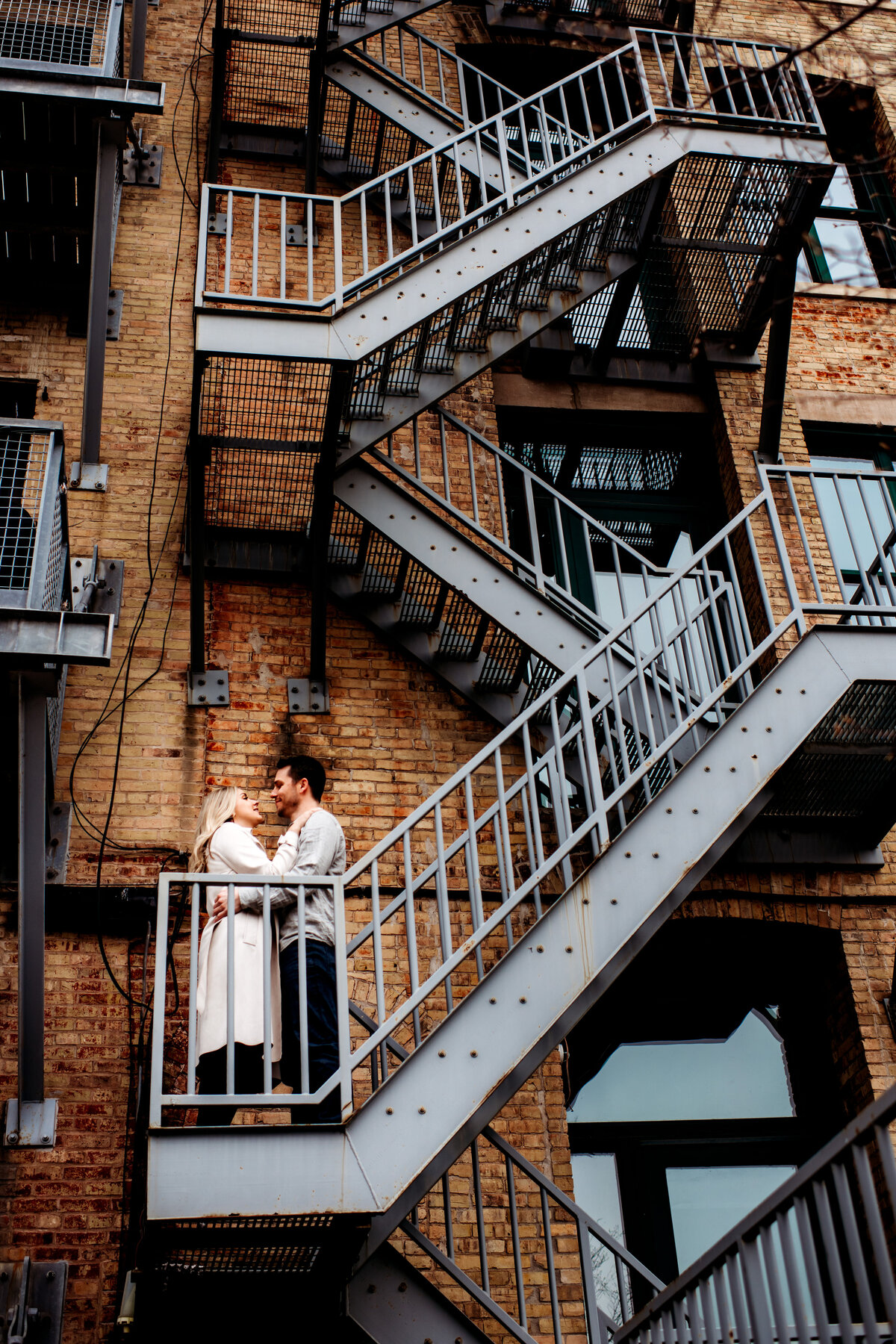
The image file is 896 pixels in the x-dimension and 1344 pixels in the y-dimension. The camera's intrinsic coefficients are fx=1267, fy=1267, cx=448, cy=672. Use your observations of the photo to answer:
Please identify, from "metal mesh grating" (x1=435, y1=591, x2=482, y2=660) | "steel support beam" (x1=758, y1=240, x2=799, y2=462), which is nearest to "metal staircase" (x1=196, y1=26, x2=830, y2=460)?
"steel support beam" (x1=758, y1=240, x2=799, y2=462)

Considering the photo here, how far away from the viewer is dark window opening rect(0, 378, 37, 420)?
28.8ft

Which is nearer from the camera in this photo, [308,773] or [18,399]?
[308,773]

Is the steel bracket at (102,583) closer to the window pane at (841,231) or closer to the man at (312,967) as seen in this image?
the man at (312,967)

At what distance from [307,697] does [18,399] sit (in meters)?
3.15

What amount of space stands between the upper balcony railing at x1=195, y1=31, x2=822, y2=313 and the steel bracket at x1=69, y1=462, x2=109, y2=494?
1.35m

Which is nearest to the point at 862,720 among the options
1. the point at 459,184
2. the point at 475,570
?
the point at 475,570

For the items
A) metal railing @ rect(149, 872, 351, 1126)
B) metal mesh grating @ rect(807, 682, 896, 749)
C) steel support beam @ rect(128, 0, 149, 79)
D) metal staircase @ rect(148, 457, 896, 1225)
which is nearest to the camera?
metal railing @ rect(149, 872, 351, 1126)

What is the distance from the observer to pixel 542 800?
811 centimetres

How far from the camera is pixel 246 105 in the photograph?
10.2m

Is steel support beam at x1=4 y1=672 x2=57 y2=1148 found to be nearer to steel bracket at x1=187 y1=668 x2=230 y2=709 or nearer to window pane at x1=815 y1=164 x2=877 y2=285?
steel bracket at x1=187 y1=668 x2=230 y2=709

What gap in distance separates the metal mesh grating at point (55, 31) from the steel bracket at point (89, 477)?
8.25 ft

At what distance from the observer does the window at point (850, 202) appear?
1119 cm

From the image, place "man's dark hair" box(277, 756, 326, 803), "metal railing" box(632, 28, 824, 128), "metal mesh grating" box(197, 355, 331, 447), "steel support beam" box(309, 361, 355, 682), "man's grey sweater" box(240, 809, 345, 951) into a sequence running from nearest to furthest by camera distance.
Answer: "man's grey sweater" box(240, 809, 345, 951)
"man's dark hair" box(277, 756, 326, 803)
"steel support beam" box(309, 361, 355, 682)
"metal mesh grating" box(197, 355, 331, 447)
"metal railing" box(632, 28, 824, 128)

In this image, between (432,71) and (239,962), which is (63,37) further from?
(239,962)
